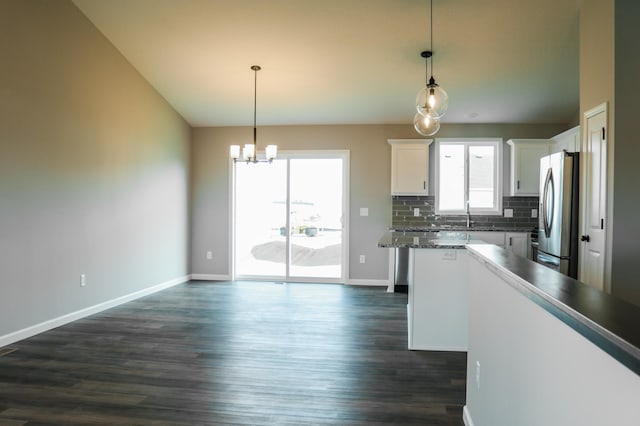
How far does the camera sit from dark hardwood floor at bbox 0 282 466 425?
2227 millimetres

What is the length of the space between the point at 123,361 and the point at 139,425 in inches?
39.1

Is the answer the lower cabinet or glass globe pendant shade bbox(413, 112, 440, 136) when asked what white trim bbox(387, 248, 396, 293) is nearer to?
the lower cabinet

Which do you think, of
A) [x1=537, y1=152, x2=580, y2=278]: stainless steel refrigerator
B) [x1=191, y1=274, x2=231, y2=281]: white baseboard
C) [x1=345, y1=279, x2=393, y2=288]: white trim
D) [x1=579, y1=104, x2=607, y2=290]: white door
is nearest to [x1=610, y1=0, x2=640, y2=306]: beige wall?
[x1=579, y1=104, x2=607, y2=290]: white door

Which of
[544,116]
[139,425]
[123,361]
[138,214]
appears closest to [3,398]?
[123,361]

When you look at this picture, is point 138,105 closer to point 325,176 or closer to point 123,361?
point 325,176

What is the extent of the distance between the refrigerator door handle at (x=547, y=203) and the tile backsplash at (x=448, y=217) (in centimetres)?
154

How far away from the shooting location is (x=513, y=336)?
1451 mm

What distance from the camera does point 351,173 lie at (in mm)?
5957

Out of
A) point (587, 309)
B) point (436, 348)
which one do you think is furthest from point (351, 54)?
point (587, 309)

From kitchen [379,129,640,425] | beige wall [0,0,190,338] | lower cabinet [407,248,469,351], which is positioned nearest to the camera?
kitchen [379,129,640,425]

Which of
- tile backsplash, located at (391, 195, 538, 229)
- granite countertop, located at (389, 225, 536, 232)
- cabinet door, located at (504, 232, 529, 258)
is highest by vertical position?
tile backsplash, located at (391, 195, 538, 229)

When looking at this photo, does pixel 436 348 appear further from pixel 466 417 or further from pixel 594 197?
pixel 594 197

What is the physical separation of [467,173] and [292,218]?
106 inches

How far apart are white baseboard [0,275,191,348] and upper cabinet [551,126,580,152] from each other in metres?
5.57
